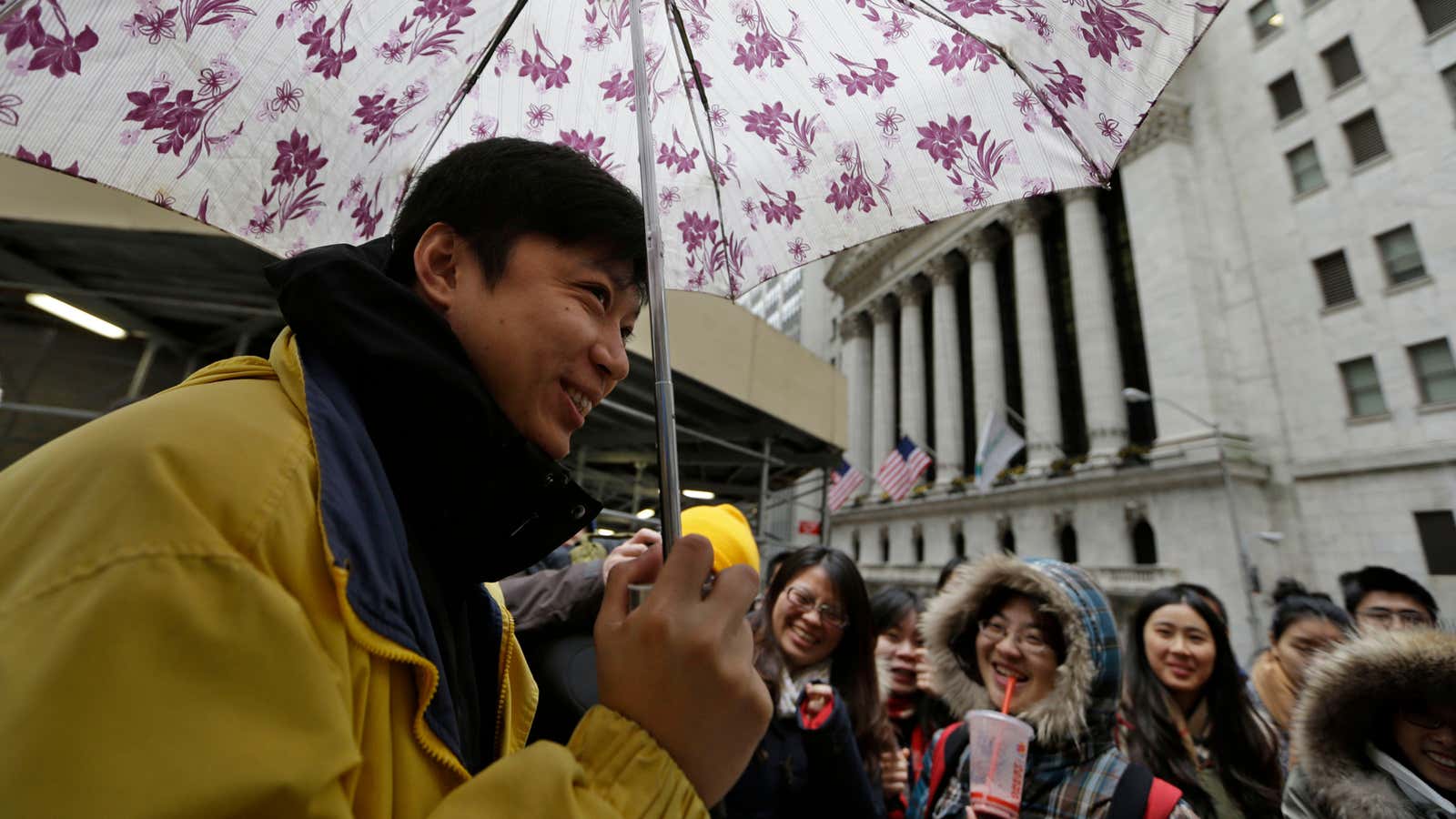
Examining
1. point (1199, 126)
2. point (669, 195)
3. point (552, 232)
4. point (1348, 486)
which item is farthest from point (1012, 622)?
point (1199, 126)

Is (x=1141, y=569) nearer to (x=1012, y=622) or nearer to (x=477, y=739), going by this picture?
(x=1012, y=622)

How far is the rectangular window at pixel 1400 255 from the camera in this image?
20406mm

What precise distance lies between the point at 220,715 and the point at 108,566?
19 cm

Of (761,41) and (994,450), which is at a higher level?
(994,450)

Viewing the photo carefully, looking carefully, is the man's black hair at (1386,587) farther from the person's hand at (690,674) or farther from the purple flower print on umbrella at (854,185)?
the person's hand at (690,674)

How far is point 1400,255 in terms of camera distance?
20859 millimetres

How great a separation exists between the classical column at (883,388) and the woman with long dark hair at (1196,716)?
41379mm

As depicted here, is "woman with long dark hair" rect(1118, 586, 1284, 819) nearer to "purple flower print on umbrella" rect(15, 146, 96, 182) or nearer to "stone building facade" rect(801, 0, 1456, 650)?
"purple flower print on umbrella" rect(15, 146, 96, 182)

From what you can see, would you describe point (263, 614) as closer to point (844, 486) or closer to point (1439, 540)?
point (844, 486)

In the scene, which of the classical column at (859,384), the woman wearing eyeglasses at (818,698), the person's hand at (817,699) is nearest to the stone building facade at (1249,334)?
the classical column at (859,384)

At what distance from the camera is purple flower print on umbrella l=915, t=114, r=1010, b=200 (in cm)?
200

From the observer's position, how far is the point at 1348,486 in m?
21.4

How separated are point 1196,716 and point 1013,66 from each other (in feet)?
13.7

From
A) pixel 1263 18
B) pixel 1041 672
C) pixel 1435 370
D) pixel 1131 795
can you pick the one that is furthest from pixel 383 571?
pixel 1263 18
